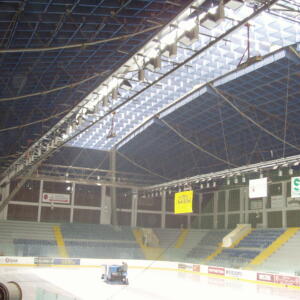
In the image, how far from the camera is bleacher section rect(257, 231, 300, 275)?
31056 mm

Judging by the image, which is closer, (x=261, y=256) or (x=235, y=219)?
(x=261, y=256)

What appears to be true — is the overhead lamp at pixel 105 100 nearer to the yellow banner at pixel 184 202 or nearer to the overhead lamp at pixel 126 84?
the overhead lamp at pixel 126 84

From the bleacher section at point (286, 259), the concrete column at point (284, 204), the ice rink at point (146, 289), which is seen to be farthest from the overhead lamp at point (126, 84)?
the concrete column at point (284, 204)

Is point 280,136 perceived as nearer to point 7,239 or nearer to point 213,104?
point 213,104

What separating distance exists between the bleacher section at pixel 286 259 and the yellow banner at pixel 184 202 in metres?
6.92

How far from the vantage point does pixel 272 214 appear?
143ft

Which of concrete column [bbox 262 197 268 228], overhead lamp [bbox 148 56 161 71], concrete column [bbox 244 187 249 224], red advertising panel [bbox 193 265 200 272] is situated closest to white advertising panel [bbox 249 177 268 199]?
overhead lamp [bbox 148 56 161 71]

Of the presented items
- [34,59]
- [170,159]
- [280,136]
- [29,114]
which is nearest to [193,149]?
[170,159]

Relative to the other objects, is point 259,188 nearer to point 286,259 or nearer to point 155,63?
point 155,63

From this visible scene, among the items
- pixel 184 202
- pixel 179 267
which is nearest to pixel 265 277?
pixel 184 202

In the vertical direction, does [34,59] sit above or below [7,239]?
above

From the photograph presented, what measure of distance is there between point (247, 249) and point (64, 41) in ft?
95.5

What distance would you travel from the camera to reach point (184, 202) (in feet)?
121

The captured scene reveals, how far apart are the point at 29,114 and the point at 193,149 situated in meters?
18.2
